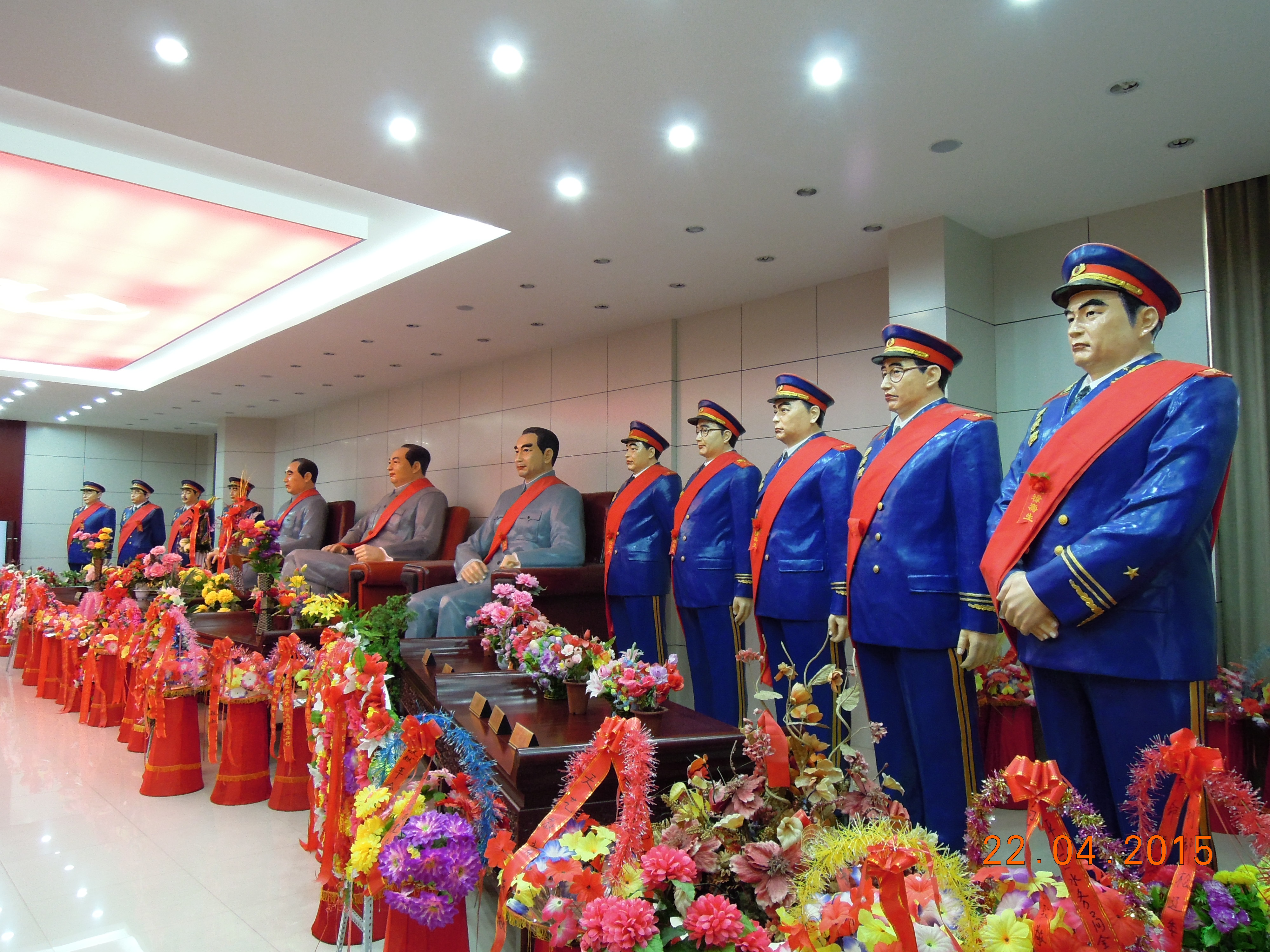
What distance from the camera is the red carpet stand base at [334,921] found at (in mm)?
2248

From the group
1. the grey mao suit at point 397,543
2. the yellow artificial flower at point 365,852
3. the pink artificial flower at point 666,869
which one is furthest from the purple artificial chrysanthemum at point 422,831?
the grey mao suit at point 397,543

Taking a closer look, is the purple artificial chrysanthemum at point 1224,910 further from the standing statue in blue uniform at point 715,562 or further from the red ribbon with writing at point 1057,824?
the standing statue in blue uniform at point 715,562

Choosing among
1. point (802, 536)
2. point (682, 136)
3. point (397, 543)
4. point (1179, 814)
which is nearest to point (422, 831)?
→ point (1179, 814)

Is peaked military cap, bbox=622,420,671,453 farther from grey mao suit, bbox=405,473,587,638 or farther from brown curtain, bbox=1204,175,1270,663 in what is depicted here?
brown curtain, bbox=1204,175,1270,663

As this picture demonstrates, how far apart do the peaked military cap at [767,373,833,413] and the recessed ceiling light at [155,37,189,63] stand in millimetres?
2675

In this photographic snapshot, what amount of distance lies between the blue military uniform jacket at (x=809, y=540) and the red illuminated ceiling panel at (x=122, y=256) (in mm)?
3484

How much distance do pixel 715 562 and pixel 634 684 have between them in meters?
2.17

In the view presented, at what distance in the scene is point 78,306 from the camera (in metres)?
7.16

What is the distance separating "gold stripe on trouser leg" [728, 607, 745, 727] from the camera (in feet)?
13.8

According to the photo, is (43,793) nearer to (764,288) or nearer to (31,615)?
(31,615)

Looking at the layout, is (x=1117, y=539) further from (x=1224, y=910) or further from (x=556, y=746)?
(x=556, y=746)

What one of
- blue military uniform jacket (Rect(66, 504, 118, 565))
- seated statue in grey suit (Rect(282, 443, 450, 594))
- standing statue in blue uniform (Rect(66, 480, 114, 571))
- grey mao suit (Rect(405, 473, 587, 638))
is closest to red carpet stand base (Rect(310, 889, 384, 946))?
grey mao suit (Rect(405, 473, 587, 638))

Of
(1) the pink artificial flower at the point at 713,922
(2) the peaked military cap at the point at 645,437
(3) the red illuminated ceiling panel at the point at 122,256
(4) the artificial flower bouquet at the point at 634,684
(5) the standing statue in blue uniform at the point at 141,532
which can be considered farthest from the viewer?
(5) the standing statue in blue uniform at the point at 141,532

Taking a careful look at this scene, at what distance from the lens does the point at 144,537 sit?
9.98 metres
